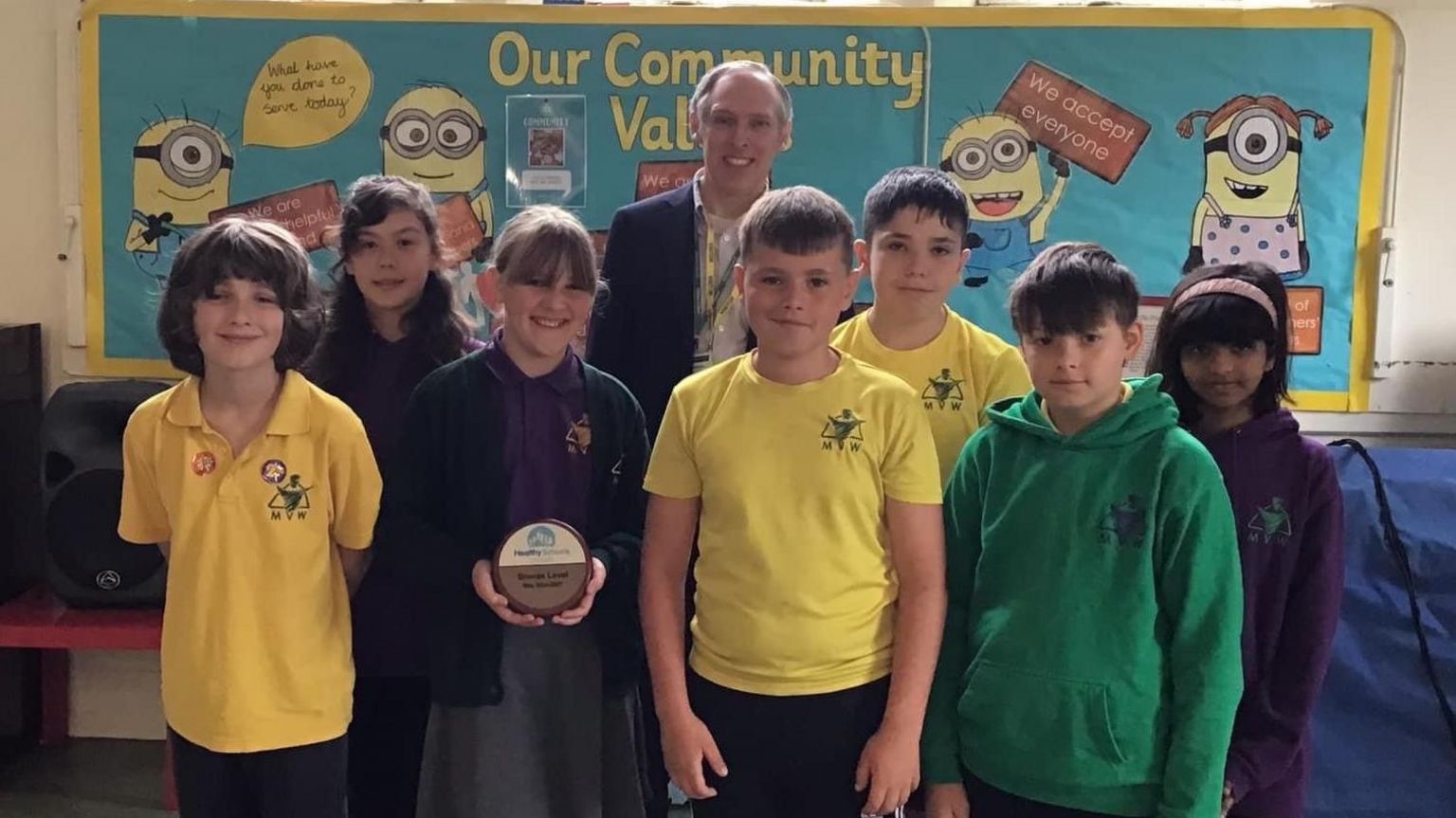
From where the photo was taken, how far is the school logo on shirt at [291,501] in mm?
1572

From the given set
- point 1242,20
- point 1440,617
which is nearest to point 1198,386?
point 1440,617

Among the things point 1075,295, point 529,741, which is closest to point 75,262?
point 529,741

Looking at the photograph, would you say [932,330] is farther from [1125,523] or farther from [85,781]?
[85,781]

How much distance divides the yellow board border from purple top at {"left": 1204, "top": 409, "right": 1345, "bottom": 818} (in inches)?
64.6

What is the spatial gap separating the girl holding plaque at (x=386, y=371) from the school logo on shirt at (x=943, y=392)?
0.77 meters

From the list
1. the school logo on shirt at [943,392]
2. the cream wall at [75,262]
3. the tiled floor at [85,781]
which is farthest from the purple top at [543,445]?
the cream wall at [75,262]

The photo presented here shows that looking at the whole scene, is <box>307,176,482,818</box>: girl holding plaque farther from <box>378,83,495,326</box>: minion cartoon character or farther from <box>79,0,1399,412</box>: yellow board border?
<box>79,0,1399,412</box>: yellow board border

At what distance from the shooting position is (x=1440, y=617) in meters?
2.51

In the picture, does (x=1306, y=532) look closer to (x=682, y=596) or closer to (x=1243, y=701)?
(x=1243, y=701)

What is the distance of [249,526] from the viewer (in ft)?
5.11

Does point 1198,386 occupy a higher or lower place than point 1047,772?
higher

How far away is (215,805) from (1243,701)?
1405 millimetres

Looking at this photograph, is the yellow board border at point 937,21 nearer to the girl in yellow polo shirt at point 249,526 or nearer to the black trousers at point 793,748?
the girl in yellow polo shirt at point 249,526

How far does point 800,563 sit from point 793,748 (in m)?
0.24
